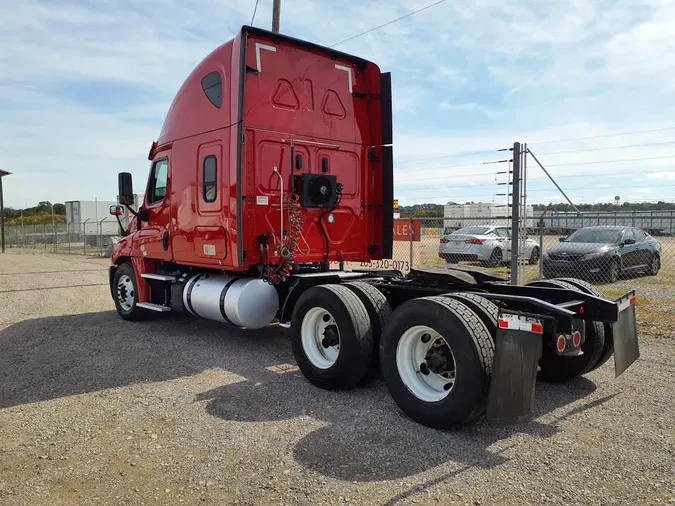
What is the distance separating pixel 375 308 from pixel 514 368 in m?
1.62

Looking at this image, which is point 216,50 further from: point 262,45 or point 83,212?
point 83,212

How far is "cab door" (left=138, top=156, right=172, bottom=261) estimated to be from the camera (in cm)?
782

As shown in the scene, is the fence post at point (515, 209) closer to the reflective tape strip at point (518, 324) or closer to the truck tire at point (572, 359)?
the truck tire at point (572, 359)

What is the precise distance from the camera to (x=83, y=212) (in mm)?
41469

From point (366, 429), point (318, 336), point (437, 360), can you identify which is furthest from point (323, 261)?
point (366, 429)

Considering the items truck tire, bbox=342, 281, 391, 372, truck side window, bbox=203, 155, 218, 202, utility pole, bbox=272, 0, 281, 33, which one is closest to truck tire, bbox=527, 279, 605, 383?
truck tire, bbox=342, 281, 391, 372

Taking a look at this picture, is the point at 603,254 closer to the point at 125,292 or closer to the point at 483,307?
the point at 483,307

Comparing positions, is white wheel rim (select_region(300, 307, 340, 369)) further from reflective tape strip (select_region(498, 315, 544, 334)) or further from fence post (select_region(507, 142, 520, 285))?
fence post (select_region(507, 142, 520, 285))

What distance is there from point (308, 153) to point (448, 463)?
4.37 metres

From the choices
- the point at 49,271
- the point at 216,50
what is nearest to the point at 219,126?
the point at 216,50

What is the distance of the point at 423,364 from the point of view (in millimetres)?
4508

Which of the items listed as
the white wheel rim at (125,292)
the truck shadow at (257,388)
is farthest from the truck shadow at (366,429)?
the white wheel rim at (125,292)

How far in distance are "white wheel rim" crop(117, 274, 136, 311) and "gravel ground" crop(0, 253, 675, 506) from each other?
232 centimetres

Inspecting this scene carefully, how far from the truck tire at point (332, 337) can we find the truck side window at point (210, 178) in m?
2.02
